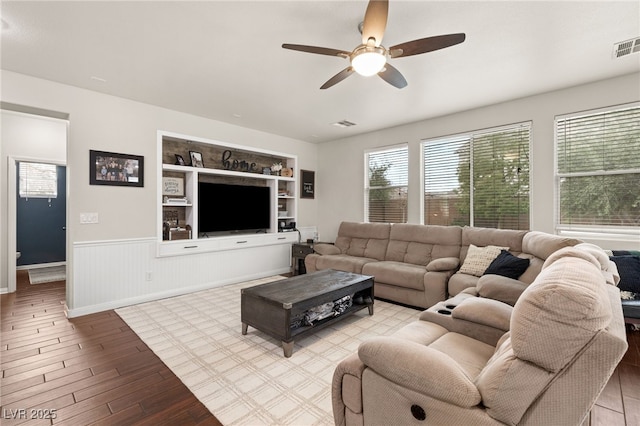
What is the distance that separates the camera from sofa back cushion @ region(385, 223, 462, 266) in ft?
13.6

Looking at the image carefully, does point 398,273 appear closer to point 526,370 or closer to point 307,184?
point 526,370

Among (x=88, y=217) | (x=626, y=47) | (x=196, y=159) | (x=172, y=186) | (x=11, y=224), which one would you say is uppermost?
(x=626, y=47)

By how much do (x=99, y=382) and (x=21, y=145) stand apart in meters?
4.84

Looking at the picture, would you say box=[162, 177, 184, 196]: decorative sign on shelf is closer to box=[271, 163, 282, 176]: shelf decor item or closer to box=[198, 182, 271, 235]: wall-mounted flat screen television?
box=[198, 182, 271, 235]: wall-mounted flat screen television

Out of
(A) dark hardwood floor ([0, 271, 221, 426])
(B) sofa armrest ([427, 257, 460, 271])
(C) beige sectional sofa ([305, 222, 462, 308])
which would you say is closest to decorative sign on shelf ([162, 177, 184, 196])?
(A) dark hardwood floor ([0, 271, 221, 426])

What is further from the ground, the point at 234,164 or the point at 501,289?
the point at 234,164

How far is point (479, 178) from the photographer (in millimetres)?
4320

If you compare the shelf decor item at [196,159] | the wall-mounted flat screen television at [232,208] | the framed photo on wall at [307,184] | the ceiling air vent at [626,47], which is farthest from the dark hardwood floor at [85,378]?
the ceiling air vent at [626,47]

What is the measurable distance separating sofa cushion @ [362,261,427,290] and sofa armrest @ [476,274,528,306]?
3.04 feet

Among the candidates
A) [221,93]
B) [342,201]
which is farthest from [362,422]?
[342,201]

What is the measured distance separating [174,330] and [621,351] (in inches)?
133

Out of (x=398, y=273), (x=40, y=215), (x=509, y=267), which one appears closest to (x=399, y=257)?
(x=398, y=273)

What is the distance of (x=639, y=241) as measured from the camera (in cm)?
313

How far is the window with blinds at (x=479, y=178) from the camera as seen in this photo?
156 inches
